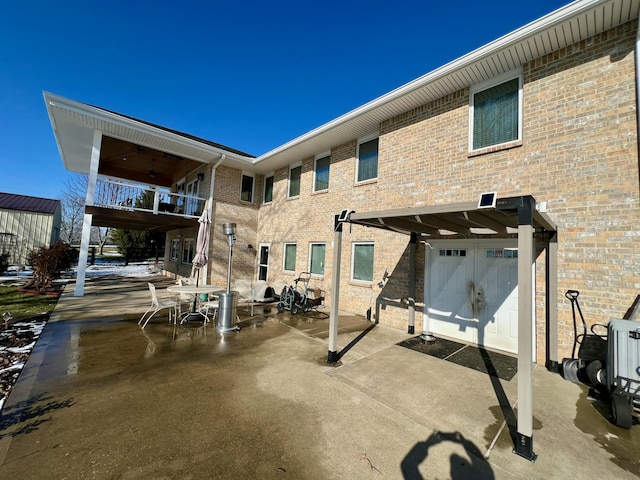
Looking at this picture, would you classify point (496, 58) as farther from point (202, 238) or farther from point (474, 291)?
point (202, 238)

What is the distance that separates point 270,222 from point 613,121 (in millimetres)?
10761

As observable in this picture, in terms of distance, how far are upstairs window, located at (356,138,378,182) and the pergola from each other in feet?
9.23

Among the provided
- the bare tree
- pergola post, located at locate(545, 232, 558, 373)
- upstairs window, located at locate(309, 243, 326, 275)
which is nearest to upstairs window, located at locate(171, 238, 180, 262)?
upstairs window, located at locate(309, 243, 326, 275)

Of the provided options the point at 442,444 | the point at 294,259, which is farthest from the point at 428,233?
the point at 294,259

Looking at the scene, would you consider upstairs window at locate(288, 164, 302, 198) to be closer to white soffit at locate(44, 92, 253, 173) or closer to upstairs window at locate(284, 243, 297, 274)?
white soffit at locate(44, 92, 253, 173)

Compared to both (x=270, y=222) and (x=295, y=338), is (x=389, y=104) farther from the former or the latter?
(x=270, y=222)

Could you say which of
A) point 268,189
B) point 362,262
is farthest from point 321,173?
point 362,262

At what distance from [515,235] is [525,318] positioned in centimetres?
335

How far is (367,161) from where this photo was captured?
29.4 ft

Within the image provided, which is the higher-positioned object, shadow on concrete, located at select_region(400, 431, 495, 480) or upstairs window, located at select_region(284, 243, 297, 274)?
upstairs window, located at select_region(284, 243, 297, 274)

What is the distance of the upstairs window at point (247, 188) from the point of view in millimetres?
13031

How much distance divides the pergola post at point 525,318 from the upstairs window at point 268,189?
36.3 feet

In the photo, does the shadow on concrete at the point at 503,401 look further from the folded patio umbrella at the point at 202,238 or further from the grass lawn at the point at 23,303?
the grass lawn at the point at 23,303

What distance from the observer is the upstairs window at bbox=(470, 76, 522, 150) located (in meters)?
5.75
